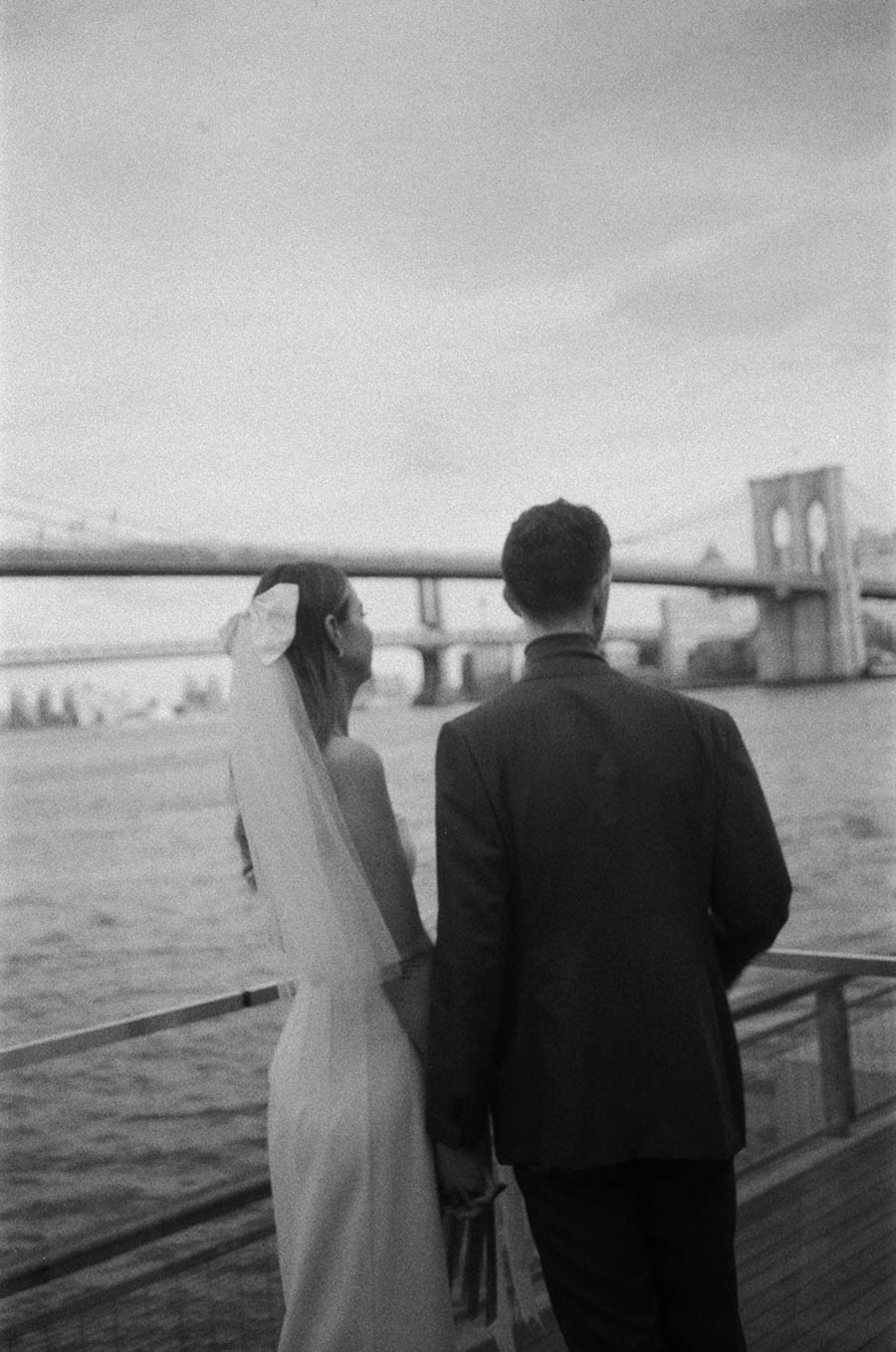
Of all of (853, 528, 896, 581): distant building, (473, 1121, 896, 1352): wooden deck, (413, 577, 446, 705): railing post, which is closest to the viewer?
(473, 1121, 896, 1352): wooden deck

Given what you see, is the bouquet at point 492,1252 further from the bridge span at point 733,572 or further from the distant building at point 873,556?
the distant building at point 873,556

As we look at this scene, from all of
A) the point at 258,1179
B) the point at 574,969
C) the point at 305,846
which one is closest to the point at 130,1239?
the point at 258,1179

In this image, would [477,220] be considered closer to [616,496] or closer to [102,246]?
[102,246]

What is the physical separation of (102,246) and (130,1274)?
27.2ft

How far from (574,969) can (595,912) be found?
49mm

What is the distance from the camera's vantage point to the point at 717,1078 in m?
1.12

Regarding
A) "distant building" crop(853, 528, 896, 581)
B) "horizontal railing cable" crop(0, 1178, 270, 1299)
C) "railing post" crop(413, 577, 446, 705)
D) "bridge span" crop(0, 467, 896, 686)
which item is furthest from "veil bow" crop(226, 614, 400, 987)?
"distant building" crop(853, 528, 896, 581)

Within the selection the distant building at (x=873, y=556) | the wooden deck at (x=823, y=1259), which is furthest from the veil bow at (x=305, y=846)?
the distant building at (x=873, y=556)

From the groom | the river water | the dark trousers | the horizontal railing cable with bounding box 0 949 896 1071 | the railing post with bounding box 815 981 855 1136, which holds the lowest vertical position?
the river water

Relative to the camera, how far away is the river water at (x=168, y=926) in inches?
78.0

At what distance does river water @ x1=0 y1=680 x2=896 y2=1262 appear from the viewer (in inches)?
78.0

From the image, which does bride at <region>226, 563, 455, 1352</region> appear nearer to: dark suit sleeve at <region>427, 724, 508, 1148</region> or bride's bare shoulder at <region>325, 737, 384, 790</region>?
bride's bare shoulder at <region>325, 737, 384, 790</region>

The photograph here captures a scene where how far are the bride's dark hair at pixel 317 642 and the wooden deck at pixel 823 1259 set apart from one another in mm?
781

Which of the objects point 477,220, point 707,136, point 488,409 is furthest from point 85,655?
point 707,136
